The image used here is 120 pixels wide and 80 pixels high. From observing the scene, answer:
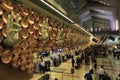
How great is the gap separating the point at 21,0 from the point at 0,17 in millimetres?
1095

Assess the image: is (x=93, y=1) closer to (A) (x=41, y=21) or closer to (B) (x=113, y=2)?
(B) (x=113, y=2)

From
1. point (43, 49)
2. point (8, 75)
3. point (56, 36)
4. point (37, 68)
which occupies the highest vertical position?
point (56, 36)

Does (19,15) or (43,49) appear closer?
(19,15)

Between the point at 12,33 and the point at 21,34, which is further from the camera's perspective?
the point at 21,34

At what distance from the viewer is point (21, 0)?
507cm

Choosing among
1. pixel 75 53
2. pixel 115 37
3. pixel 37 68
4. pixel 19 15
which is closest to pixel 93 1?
pixel 115 37

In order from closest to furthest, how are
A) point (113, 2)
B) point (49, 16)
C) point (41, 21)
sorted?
1. point (41, 21)
2. point (49, 16)
3. point (113, 2)

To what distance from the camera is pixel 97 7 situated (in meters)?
44.8

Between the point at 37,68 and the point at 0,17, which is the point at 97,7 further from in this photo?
the point at 0,17

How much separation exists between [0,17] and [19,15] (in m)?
0.80

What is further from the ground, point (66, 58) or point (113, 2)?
point (113, 2)

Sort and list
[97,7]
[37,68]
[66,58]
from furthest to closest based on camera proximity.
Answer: [97,7]
[66,58]
[37,68]

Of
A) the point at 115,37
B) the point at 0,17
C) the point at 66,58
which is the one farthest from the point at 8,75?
the point at 115,37

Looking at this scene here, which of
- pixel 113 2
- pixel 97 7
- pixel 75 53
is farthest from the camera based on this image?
pixel 97 7
